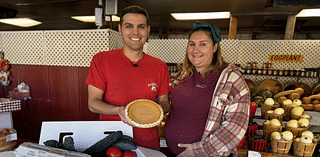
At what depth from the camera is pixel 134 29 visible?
5.42 ft

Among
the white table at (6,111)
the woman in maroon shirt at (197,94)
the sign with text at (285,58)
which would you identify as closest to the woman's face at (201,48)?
Answer: the woman in maroon shirt at (197,94)

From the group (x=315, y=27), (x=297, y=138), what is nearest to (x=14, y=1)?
(x=297, y=138)

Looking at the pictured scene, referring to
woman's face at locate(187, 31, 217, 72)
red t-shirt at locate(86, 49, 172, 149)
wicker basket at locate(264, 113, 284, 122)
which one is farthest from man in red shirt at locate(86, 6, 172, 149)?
Answer: wicker basket at locate(264, 113, 284, 122)

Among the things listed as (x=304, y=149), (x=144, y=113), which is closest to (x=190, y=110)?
(x=144, y=113)

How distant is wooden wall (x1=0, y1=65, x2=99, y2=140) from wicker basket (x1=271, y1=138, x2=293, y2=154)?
331cm

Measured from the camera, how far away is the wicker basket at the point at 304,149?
2123mm

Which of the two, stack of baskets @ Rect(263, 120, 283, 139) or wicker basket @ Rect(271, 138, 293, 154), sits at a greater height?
stack of baskets @ Rect(263, 120, 283, 139)

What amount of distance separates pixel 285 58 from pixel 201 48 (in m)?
5.25

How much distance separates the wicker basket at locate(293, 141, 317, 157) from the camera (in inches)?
83.6

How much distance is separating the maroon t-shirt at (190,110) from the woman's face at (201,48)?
0.45ft

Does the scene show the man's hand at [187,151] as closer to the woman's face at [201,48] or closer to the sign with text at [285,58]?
the woman's face at [201,48]

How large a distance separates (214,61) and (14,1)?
6.54m

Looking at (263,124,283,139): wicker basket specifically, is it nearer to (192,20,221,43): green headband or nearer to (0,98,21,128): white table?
(192,20,221,43): green headband

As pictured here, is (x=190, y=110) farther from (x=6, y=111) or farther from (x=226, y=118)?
(x=6, y=111)
